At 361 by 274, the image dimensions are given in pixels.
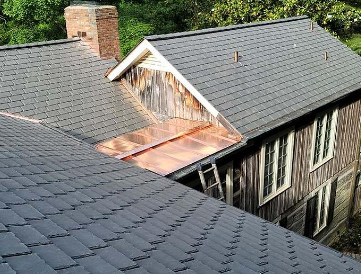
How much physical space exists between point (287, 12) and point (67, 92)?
15.0 meters

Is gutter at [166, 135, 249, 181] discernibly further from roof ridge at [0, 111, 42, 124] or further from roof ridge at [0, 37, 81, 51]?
roof ridge at [0, 37, 81, 51]

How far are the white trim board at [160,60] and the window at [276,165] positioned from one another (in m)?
2.23

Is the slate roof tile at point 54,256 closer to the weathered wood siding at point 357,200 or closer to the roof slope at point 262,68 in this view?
the roof slope at point 262,68

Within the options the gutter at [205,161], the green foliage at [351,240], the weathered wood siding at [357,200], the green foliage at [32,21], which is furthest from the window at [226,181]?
the green foliage at [32,21]

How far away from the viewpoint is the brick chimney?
12.7 meters

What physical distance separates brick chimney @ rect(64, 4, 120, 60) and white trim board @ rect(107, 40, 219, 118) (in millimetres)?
1586

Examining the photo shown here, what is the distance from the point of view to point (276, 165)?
11.3 metres

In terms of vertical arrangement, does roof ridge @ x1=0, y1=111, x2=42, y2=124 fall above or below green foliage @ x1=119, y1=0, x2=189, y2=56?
below

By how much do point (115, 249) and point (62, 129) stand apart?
660cm

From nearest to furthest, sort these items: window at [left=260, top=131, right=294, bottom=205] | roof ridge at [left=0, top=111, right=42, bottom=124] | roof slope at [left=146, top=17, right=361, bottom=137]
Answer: roof ridge at [left=0, top=111, right=42, bottom=124] → roof slope at [left=146, top=17, right=361, bottom=137] → window at [left=260, top=131, right=294, bottom=205]

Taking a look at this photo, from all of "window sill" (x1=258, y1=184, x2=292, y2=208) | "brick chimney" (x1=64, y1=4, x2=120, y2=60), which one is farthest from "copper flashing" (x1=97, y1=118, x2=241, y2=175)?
"brick chimney" (x1=64, y1=4, x2=120, y2=60)

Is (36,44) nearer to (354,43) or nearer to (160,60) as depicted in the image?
(160,60)

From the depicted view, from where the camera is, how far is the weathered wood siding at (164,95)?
10.2 m

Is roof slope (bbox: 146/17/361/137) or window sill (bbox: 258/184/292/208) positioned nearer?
roof slope (bbox: 146/17/361/137)
